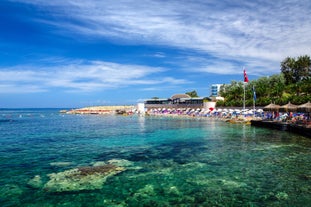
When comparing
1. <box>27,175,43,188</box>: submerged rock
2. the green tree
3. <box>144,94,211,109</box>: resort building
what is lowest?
<box>27,175,43,188</box>: submerged rock

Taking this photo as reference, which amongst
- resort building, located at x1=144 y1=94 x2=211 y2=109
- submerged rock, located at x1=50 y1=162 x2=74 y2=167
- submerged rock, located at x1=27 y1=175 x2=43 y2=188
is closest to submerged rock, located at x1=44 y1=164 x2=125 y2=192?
submerged rock, located at x1=27 y1=175 x2=43 y2=188

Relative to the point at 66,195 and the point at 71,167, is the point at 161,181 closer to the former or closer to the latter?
the point at 66,195

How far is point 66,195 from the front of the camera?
9859 mm

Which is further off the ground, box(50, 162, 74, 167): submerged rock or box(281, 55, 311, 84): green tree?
box(281, 55, 311, 84): green tree

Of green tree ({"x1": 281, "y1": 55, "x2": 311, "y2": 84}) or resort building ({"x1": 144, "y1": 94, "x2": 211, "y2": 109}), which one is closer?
green tree ({"x1": 281, "y1": 55, "x2": 311, "y2": 84})

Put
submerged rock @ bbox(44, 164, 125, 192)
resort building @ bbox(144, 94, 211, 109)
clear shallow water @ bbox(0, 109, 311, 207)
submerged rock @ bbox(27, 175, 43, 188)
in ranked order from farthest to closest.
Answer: resort building @ bbox(144, 94, 211, 109) < submerged rock @ bbox(27, 175, 43, 188) < submerged rock @ bbox(44, 164, 125, 192) < clear shallow water @ bbox(0, 109, 311, 207)

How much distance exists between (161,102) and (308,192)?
322 ft

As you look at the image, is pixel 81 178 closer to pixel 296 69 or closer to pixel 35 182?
pixel 35 182

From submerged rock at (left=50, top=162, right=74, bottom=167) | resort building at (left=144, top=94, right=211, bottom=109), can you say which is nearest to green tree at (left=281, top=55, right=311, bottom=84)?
resort building at (left=144, top=94, right=211, bottom=109)

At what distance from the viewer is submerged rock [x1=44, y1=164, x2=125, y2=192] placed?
421 inches

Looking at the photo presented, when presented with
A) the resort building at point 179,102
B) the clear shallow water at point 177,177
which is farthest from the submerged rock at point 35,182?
the resort building at point 179,102

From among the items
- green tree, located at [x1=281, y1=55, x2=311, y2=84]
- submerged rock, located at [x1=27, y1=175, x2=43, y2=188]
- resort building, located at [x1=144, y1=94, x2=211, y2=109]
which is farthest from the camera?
resort building, located at [x1=144, y1=94, x2=211, y2=109]

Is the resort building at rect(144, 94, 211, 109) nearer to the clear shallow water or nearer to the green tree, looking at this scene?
the green tree

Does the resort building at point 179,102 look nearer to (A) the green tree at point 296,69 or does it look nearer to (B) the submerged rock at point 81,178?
(A) the green tree at point 296,69
